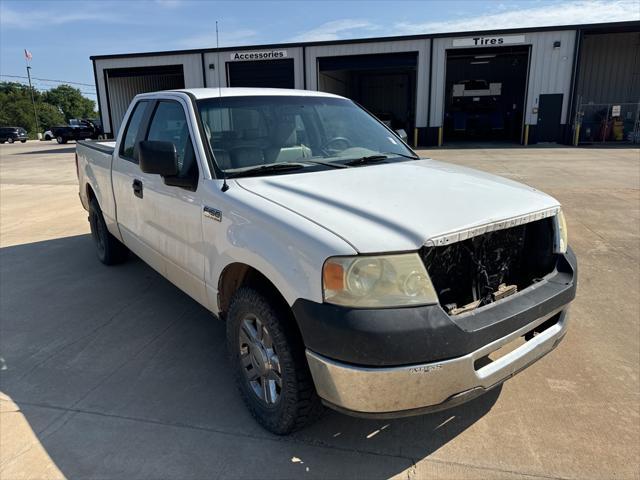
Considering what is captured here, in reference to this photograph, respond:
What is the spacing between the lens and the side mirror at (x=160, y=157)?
2898mm

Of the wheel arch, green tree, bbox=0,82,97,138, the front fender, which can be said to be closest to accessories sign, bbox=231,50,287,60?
the front fender

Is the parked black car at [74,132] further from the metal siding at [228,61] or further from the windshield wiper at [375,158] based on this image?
the windshield wiper at [375,158]

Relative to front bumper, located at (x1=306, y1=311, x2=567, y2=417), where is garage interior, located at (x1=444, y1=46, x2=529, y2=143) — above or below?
above

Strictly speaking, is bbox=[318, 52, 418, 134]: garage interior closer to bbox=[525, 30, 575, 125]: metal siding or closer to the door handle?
bbox=[525, 30, 575, 125]: metal siding

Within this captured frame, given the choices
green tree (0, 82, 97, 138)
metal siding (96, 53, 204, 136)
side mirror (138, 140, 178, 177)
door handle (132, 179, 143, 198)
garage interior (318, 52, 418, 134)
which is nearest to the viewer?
side mirror (138, 140, 178, 177)

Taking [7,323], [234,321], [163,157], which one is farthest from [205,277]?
[7,323]

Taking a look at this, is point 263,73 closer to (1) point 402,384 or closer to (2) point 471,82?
(2) point 471,82

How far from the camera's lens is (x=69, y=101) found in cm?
10044

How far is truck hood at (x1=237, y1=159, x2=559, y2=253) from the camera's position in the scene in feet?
7.03

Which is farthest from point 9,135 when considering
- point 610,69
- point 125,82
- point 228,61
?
point 610,69

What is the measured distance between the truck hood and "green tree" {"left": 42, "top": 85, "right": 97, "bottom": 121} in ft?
348

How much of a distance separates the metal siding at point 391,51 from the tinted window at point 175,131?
67.9ft

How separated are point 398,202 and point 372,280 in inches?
21.7

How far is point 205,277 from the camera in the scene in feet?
10.0
